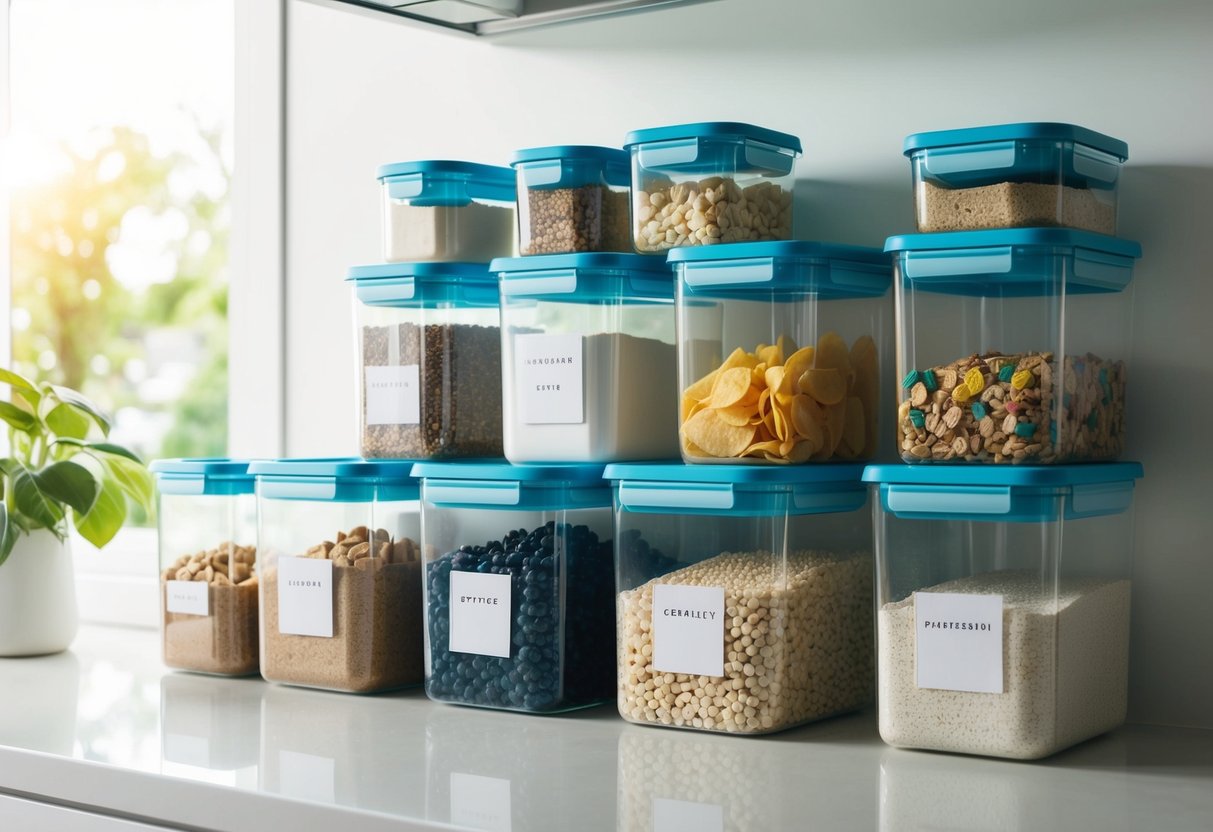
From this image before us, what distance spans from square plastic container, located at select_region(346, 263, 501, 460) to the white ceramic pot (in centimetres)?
58

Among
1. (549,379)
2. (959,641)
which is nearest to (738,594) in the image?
(959,641)

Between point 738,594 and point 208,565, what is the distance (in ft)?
2.37

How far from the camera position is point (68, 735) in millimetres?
1321

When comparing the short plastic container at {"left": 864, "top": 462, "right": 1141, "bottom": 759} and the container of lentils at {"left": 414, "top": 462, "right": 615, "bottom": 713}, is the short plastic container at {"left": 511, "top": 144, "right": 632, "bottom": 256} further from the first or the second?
the short plastic container at {"left": 864, "top": 462, "right": 1141, "bottom": 759}

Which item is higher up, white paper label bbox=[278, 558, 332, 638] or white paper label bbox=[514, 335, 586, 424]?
white paper label bbox=[514, 335, 586, 424]

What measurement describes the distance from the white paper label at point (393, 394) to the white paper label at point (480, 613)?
20 centimetres

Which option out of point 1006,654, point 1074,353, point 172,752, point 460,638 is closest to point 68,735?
point 172,752

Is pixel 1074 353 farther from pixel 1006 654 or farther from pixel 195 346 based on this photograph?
pixel 195 346

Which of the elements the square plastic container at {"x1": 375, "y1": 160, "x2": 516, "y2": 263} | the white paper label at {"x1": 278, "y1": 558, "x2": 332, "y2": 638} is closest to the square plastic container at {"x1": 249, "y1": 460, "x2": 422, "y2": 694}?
the white paper label at {"x1": 278, "y1": 558, "x2": 332, "y2": 638}

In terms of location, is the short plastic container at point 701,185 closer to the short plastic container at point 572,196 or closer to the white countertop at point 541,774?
the short plastic container at point 572,196

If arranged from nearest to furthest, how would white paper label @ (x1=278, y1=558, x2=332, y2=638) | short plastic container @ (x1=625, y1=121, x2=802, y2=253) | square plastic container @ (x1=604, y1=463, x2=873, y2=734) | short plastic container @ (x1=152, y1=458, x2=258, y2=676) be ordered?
square plastic container @ (x1=604, y1=463, x2=873, y2=734)
short plastic container @ (x1=625, y1=121, x2=802, y2=253)
white paper label @ (x1=278, y1=558, x2=332, y2=638)
short plastic container @ (x1=152, y1=458, x2=258, y2=676)

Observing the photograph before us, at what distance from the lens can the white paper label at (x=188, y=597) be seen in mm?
1628

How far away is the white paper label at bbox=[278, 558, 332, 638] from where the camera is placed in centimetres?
147

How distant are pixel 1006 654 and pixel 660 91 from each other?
32.3 inches
